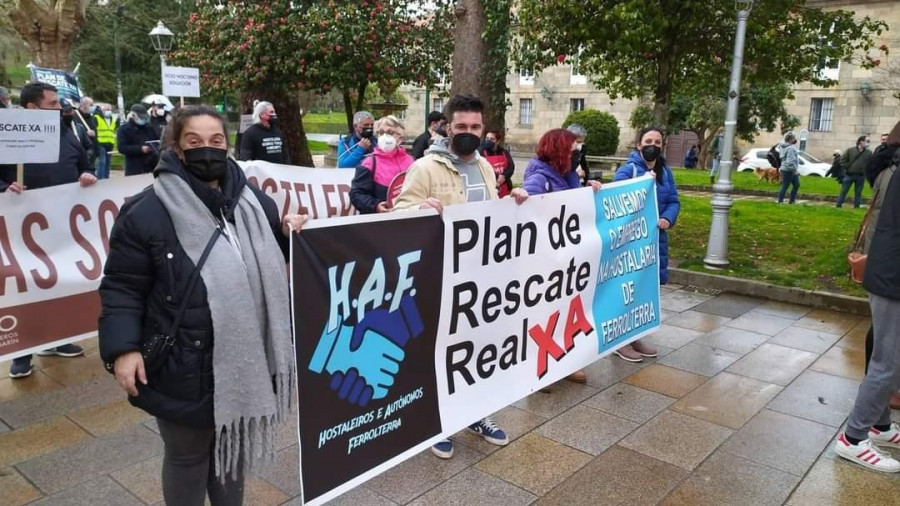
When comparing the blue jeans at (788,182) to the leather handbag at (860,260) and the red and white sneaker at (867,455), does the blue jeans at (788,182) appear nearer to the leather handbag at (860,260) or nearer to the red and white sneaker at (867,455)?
the leather handbag at (860,260)

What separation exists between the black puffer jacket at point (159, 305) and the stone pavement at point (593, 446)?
3.68ft

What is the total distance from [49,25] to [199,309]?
19.9 metres

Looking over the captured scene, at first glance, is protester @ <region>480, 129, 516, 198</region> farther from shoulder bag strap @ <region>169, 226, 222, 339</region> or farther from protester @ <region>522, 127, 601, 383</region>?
shoulder bag strap @ <region>169, 226, 222, 339</region>

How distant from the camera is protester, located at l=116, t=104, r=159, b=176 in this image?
8.04 metres

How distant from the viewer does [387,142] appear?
494 cm

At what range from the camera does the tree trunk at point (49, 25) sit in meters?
17.8

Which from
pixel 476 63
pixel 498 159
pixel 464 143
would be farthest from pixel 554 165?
pixel 476 63

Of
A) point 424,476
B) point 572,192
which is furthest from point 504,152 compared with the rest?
point 424,476

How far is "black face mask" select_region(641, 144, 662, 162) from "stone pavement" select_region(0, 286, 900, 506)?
5.24ft

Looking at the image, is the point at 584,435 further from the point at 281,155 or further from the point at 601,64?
the point at 601,64

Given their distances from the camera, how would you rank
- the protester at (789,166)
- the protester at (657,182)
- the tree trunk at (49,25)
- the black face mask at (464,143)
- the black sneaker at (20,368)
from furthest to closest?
the tree trunk at (49,25) < the protester at (789,166) < the protester at (657,182) < the black sneaker at (20,368) < the black face mask at (464,143)

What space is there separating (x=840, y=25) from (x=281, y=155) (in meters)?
8.22

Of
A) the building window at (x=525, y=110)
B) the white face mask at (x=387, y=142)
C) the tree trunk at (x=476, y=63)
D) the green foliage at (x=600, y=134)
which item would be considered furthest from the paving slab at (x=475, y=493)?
the building window at (x=525, y=110)

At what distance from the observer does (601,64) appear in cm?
980
